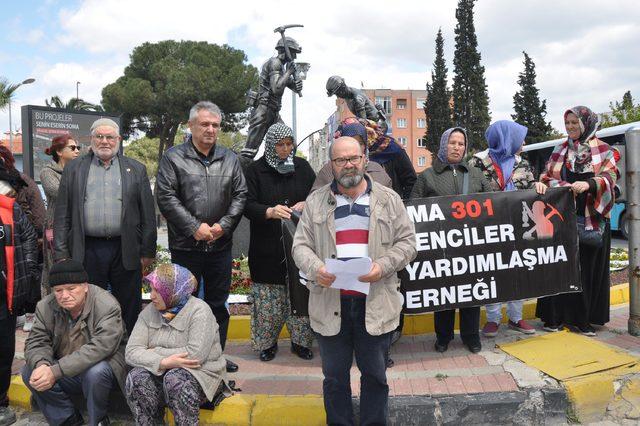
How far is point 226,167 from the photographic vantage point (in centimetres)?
397

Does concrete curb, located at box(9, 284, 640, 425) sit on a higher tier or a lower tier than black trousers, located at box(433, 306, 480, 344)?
lower

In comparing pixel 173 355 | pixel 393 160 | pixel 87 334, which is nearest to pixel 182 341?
pixel 173 355

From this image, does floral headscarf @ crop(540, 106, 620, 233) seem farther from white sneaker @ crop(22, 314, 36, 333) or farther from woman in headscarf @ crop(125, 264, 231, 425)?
white sneaker @ crop(22, 314, 36, 333)

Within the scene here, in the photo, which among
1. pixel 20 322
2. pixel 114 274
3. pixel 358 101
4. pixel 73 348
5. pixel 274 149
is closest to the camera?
pixel 73 348

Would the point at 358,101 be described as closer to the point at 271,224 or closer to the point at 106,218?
the point at 271,224

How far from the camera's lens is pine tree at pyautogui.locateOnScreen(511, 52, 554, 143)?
132 ft

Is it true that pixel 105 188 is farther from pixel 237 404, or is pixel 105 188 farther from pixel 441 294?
pixel 441 294

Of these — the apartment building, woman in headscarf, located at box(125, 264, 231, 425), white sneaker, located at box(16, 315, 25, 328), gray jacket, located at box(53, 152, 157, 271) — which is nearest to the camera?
woman in headscarf, located at box(125, 264, 231, 425)

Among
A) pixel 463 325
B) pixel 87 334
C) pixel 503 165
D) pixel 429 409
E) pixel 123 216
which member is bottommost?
pixel 429 409

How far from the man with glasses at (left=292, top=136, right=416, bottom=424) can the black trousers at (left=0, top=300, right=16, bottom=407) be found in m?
2.20

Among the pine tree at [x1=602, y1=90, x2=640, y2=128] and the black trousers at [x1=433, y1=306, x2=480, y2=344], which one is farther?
the pine tree at [x1=602, y1=90, x2=640, y2=128]

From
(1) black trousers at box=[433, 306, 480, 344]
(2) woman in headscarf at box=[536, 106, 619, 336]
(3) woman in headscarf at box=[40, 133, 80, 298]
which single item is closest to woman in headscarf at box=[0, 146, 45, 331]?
(3) woman in headscarf at box=[40, 133, 80, 298]

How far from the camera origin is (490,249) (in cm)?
428

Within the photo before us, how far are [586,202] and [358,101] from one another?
3.57 m
